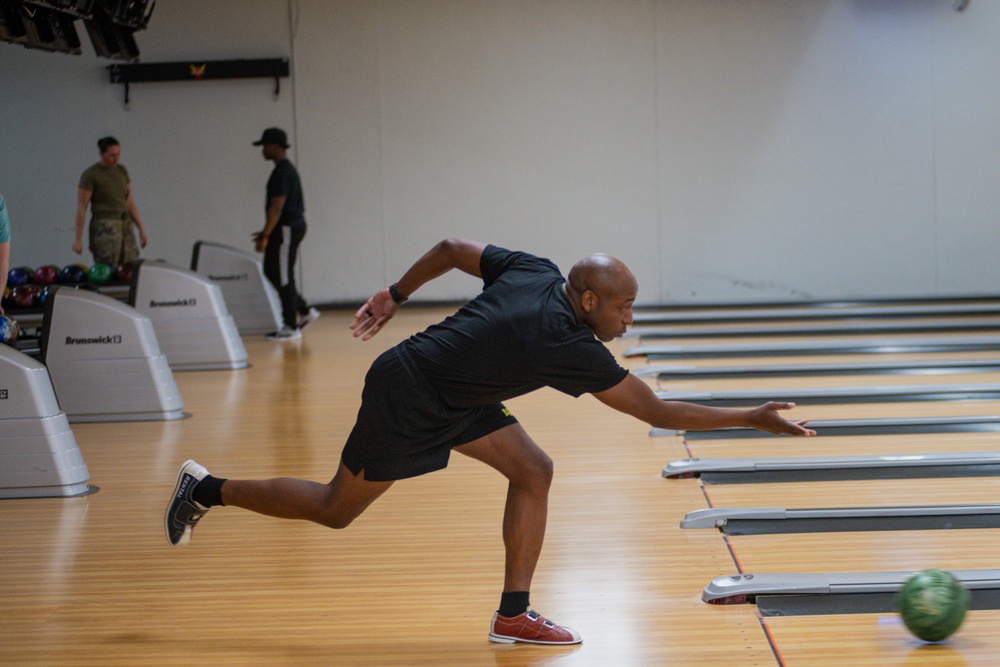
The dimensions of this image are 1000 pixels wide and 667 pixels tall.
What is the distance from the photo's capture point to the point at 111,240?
7.42m

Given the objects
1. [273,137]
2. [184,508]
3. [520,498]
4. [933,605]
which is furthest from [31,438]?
[273,137]

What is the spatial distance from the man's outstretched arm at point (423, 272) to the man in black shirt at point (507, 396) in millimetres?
36

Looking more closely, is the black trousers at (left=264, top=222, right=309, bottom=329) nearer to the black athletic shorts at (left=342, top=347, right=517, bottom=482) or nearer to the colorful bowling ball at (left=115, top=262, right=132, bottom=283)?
the colorful bowling ball at (left=115, top=262, right=132, bottom=283)

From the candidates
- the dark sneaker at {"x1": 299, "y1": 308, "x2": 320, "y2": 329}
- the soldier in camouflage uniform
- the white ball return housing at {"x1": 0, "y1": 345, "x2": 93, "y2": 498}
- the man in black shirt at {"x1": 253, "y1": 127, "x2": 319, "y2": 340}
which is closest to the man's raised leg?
the white ball return housing at {"x1": 0, "y1": 345, "x2": 93, "y2": 498}

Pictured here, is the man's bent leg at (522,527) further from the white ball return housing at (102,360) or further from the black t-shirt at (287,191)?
the black t-shirt at (287,191)

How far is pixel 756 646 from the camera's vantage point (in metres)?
2.24

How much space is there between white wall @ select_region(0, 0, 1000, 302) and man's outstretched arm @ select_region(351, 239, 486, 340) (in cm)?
698

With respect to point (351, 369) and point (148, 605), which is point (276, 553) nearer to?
point (148, 605)

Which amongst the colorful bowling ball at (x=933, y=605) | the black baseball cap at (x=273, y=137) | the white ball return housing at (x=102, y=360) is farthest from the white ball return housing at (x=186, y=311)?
the colorful bowling ball at (x=933, y=605)

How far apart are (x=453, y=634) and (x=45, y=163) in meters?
8.30

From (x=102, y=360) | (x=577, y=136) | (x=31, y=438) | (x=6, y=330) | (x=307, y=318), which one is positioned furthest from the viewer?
(x=577, y=136)

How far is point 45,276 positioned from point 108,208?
29.5 inches

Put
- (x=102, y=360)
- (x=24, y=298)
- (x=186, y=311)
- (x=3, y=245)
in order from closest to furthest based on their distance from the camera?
(x=3, y=245) < (x=102, y=360) < (x=24, y=298) < (x=186, y=311)

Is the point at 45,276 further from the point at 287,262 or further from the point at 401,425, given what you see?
the point at 401,425
